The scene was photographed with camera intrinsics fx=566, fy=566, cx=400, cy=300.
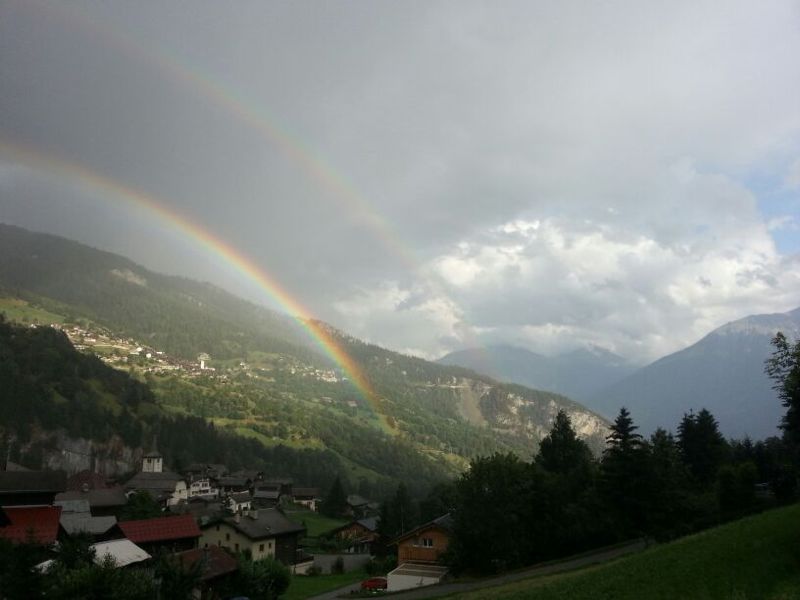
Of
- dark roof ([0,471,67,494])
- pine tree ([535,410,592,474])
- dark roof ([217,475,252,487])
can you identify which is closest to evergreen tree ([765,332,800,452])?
pine tree ([535,410,592,474])

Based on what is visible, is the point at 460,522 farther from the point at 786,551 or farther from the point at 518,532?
the point at 786,551

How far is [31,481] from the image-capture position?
52.4 m

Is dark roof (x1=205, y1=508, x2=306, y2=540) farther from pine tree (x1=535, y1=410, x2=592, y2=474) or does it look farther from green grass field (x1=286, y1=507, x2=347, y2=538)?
pine tree (x1=535, y1=410, x2=592, y2=474)

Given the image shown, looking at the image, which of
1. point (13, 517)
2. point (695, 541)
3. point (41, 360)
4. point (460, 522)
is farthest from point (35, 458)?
point (695, 541)

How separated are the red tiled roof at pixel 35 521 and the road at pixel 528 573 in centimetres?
2880

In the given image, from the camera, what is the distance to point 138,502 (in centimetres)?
6875

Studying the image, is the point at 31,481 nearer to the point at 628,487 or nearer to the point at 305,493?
the point at 628,487

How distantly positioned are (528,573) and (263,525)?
3961 cm

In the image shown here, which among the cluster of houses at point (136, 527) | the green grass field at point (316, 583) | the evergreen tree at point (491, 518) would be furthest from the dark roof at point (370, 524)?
the evergreen tree at point (491, 518)

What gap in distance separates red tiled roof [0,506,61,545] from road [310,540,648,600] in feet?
94.5

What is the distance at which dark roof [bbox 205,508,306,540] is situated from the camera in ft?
210

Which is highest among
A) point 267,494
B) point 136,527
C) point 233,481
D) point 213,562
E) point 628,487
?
point 628,487

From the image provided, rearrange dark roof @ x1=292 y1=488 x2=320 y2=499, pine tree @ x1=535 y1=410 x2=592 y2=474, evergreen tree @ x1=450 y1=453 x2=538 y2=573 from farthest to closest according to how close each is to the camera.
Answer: dark roof @ x1=292 y1=488 x2=320 y2=499, pine tree @ x1=535 y1=410 x2=592 y2=474, evergreen tree @ x1=450 y1=453 x2=538 y2=573

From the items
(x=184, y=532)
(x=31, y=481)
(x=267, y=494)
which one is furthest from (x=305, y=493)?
(x=31, y=481)
